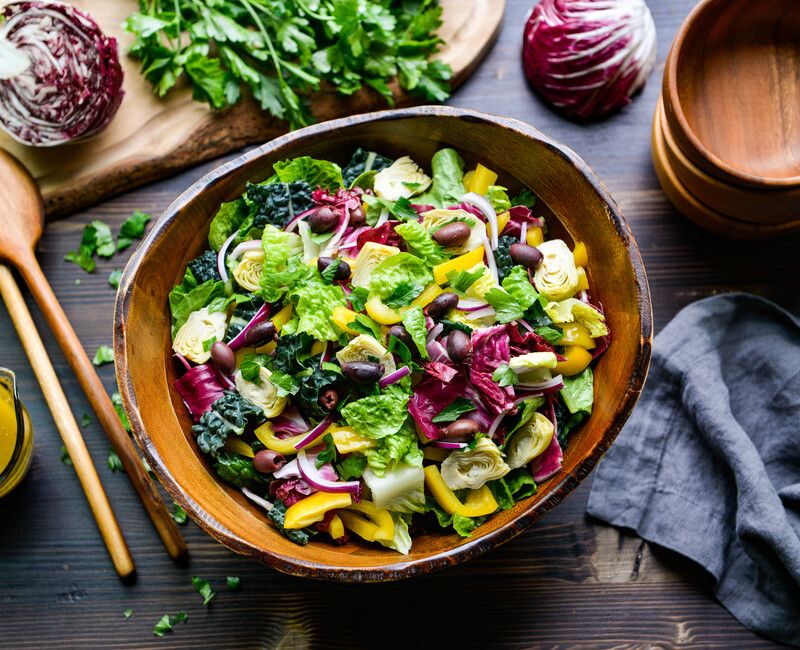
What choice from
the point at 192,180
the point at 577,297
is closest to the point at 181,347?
the point at 192,180

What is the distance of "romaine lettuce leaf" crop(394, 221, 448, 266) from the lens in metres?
2.91

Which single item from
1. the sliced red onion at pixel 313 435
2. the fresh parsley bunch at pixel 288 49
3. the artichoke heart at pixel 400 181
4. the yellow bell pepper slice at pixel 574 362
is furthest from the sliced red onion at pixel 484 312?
→ the fresh parsley bunch at pixel 288 49

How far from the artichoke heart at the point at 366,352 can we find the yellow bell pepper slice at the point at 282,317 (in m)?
0.30

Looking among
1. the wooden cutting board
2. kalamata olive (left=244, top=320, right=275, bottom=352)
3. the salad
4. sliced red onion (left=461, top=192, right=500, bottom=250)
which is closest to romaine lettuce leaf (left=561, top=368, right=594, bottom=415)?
the salad

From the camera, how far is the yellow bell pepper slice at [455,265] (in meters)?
2.90

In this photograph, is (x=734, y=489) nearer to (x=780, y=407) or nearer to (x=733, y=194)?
(x=780, y=407)

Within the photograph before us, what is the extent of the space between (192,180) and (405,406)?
173 cm

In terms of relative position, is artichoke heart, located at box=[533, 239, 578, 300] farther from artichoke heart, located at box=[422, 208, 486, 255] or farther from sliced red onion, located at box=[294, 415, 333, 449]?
sliced red onion, located at box=[294, 415, 333, 449]

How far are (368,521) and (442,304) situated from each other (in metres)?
0.90

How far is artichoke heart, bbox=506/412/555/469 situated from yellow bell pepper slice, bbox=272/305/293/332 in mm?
1001

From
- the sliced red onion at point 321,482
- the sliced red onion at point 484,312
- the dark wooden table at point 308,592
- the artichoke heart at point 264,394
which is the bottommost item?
the dark wooden table at point 308,592

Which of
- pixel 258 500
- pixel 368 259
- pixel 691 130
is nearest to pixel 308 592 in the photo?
pixel 258 500

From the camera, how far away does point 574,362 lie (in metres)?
2.95

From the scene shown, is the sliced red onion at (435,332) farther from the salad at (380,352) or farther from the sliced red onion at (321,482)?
the sliced red onion at (321,482)
